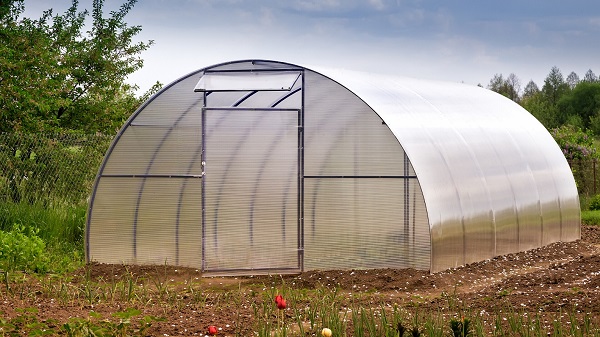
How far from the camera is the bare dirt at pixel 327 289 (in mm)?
7180

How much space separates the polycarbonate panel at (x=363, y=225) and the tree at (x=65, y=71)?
268 inches

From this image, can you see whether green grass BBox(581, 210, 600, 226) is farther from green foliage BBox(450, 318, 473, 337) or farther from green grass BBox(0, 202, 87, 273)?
green foliage BBox(450, 318, 473, 337)

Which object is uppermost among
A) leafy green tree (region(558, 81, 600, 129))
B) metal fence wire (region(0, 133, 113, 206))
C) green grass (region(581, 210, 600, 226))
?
leafy green tree (region(558, 81, 600, 129))

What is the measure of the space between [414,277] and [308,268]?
153 centimetres

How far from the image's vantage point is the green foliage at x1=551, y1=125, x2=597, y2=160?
22219 millimetres

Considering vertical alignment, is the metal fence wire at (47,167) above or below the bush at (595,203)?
above

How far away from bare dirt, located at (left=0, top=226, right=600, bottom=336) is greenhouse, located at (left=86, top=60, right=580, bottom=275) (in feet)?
1.27

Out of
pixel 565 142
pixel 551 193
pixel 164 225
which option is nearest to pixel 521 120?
pixel 551 193

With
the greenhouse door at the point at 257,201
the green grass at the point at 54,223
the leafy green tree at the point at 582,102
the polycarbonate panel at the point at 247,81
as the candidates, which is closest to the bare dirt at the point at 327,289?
the greenhouse door at the point at 257,201

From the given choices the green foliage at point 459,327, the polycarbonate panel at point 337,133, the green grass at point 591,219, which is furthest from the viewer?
the green grass at point 591,219

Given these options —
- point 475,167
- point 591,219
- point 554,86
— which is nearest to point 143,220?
point 475,167

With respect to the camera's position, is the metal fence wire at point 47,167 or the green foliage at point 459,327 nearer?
the green foliage at point 459,327

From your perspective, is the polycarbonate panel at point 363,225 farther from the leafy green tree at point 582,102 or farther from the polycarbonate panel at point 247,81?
the leafy green tree at point 582,102

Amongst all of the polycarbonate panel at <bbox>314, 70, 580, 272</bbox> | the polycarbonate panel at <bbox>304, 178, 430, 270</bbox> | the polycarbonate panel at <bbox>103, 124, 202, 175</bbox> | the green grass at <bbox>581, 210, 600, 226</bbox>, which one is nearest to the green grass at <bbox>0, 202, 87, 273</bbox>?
the polycarbonate panel at <bbox>103, 124, 202, 175</bbox>
